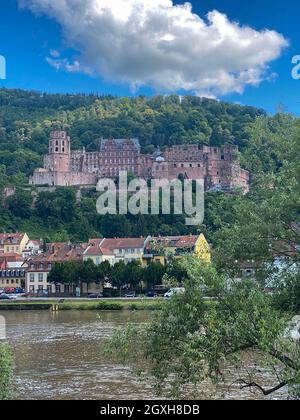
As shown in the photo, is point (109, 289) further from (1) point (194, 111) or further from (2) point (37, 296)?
(1) point (194, 111)

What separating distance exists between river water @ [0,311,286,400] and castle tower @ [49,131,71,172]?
254 feet

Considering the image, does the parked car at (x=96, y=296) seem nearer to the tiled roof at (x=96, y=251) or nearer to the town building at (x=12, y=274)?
the tiled roof at (x=96, y=251)

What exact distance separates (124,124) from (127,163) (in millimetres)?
30924

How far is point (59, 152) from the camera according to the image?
114688 mm

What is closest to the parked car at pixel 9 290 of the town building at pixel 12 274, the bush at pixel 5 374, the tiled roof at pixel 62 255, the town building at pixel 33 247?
the town building at pixel 12 274

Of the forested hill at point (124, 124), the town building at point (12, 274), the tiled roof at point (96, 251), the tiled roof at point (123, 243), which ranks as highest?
the forested hill at point (124, 124)

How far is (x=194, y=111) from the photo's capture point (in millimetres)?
143750

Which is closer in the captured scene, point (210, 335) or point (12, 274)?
point (210, 335)

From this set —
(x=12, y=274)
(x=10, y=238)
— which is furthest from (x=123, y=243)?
(x=10, y=238)

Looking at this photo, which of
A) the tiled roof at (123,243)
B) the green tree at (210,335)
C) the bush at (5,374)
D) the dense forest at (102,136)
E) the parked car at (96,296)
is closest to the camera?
the green tree at (210,335)

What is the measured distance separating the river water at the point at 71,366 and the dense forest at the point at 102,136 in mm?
3794

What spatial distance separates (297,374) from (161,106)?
14898cm

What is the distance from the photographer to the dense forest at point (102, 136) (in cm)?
1196

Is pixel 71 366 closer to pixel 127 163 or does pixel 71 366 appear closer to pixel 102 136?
pixel 127 163
